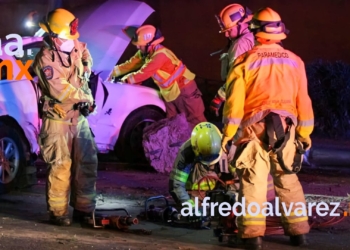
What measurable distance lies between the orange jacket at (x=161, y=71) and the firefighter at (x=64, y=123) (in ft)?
9.14

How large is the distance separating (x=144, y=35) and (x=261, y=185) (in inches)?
173

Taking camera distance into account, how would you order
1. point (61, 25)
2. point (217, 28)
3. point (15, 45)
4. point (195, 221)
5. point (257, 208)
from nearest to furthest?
point (257, 208), point (195, 221), point (61, 25), point (15, 45), point (217, 28)

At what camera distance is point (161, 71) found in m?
10.7

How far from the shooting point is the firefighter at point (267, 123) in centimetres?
650

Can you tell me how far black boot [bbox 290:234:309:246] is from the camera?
665 centimetres

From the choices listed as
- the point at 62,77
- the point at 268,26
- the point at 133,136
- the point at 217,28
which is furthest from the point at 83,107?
the point at 217,28

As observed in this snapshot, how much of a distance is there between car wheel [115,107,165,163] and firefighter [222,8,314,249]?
4.73 meters

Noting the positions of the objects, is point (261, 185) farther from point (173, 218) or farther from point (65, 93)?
point (65, 93)

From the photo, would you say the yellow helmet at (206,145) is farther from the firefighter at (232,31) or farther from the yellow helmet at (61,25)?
the yellow helmet at (61,25)

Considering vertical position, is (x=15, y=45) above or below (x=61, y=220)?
above

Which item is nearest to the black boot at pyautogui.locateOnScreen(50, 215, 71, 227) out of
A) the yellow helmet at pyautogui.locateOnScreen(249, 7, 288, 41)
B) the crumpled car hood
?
the yellow helmet at pyautogui.locateOnScreen(249, 7, 288, 41)

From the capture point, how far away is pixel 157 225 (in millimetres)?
7543

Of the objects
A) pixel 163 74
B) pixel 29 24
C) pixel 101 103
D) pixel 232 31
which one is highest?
pixel 29 24

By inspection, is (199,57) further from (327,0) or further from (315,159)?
(315,159)
